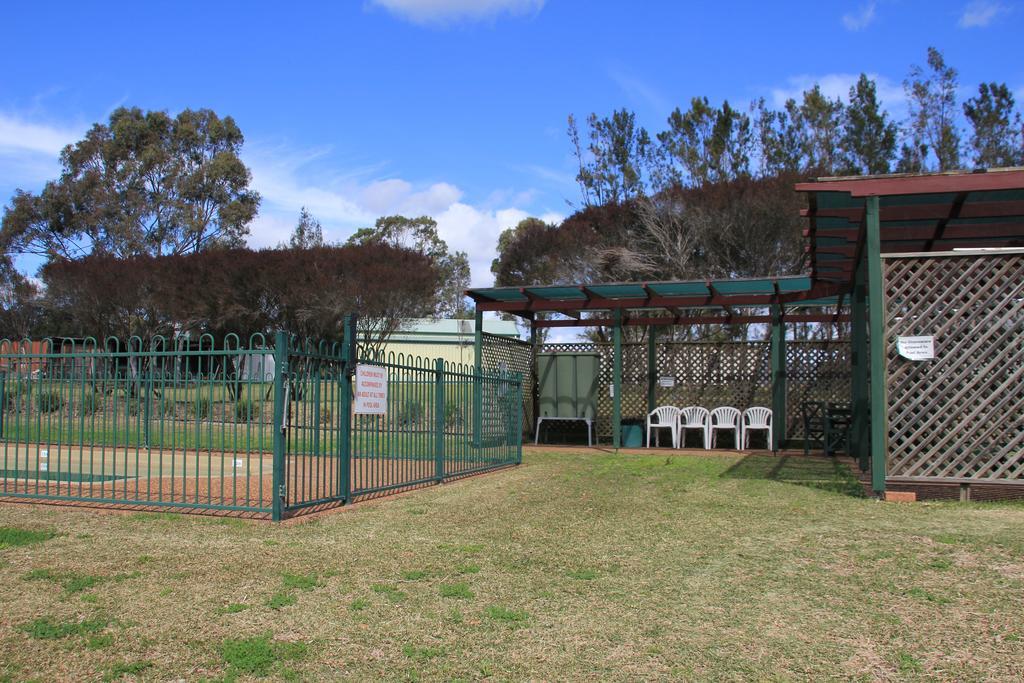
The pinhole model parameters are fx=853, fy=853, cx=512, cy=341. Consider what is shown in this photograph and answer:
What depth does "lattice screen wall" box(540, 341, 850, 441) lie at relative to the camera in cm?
1516

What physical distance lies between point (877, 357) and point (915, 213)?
2123mm

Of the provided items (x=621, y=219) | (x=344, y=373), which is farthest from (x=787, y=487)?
(x=621, y=219)

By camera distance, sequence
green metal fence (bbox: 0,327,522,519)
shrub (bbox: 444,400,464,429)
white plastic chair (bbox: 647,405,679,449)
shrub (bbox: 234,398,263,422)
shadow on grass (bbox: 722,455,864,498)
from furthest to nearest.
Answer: white plastic chair (bbox: 647,405,679,449)
shrub (bbox: 444,400,464,429)
shadow on grass (bbox: 722,455,864,498)
green metal fence (bbox: 0,327,522,519)
shrub (bbox: 234,398,263,422)

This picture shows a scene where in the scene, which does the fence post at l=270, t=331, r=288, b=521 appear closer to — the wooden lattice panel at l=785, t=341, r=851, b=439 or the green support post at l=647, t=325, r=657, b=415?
the green support post at l=647, t=325, r=657, b=415

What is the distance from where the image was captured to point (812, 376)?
15.2m

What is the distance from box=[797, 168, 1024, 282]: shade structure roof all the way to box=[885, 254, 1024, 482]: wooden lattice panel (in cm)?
73

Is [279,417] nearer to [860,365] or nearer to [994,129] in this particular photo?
[860,365]

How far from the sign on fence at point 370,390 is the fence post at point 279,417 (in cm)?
91

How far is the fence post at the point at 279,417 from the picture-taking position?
6.86m

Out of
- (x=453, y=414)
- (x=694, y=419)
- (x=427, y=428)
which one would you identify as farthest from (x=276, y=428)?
(x=694, y=419)

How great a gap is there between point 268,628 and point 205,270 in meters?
30.0

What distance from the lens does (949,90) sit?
87.8 feet

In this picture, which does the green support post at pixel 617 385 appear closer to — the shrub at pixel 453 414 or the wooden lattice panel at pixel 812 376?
the wooden lattice panel at pixel 812 376

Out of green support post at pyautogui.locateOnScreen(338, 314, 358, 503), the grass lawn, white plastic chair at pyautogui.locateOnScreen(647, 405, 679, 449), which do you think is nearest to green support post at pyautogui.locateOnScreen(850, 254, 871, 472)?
the grass lawn
